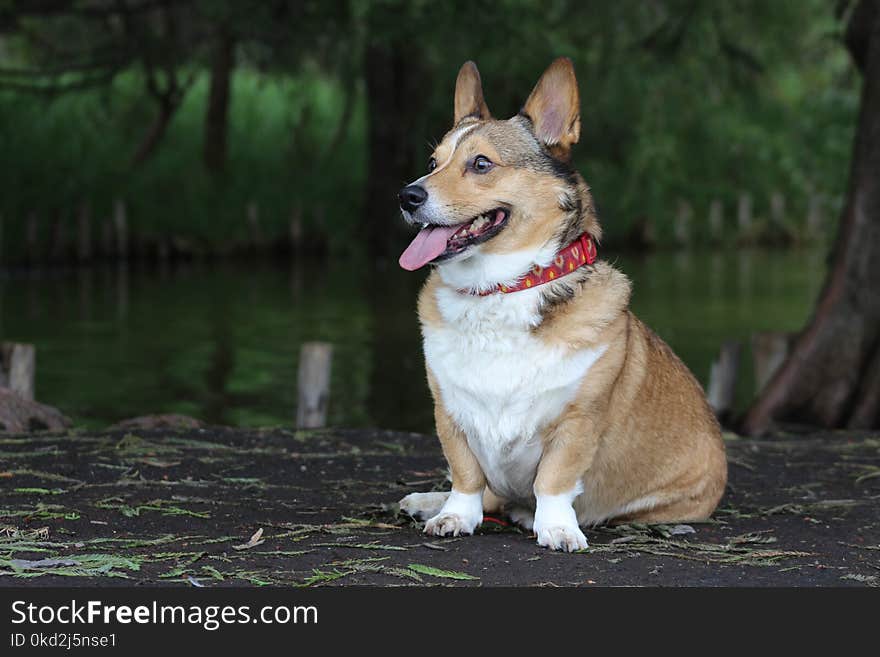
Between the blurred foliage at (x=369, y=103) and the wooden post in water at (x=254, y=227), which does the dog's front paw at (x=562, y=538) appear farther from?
the wooden post in water at (x=254, y=227)

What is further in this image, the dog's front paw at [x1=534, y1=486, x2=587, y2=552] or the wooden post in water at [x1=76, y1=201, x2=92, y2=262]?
the wooden post in water at [x1=76, y1=201, x2=92, y2=262]

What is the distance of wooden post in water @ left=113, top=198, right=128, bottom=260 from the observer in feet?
99.5

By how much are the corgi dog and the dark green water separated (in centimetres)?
788

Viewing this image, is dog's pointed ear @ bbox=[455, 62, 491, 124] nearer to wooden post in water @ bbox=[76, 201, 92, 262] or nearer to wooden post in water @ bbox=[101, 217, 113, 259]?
wooden post in water @ bbox=[76, 201, 92, 262]

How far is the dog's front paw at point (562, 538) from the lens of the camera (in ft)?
19.1

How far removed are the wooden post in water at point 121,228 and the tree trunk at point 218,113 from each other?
2.76 metres

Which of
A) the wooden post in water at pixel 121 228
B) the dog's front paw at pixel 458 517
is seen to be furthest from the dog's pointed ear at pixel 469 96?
the wooden post in water at pixel 121 228

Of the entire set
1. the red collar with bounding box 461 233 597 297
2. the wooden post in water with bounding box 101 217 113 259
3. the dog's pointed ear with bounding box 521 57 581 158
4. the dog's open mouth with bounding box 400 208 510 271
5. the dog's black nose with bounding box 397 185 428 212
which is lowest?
the wooden post in water with bounding box 101 217 113 259

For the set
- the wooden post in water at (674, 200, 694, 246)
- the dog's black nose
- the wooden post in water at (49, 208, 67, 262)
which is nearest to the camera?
the dog's black nose

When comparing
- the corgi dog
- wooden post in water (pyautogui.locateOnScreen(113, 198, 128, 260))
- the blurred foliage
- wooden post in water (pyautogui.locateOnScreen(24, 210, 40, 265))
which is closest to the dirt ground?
the corgi dog

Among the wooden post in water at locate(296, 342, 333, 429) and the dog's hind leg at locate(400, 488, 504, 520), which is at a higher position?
the dog's hind leg at locate(400, 488, 504, 520)

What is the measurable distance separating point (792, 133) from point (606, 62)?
1794 cm

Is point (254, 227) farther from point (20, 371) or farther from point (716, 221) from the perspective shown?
point (20, 371)

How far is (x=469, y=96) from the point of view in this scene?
650 cm
